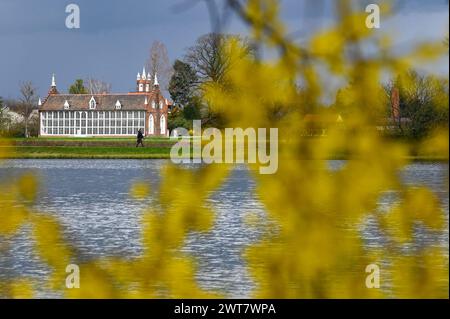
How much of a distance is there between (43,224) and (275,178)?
54cm

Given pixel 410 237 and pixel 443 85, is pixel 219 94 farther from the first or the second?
pixel 410 237

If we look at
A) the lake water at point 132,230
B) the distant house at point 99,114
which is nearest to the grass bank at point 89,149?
the distant house at point 99,114

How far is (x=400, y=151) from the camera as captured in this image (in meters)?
1.41

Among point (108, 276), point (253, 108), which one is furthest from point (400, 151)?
point (108, 276)

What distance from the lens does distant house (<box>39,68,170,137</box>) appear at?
66.2 m

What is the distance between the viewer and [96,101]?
6769cm

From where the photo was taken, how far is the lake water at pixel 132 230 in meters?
3.18

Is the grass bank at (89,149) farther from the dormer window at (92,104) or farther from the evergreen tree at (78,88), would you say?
→ the evergreen tree at (78,88)

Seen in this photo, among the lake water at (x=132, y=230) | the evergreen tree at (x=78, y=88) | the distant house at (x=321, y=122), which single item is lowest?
the lake water at (x=132, y=230)

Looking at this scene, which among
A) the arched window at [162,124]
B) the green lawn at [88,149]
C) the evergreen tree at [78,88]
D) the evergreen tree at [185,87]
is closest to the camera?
the evergreen tree at [185,87]

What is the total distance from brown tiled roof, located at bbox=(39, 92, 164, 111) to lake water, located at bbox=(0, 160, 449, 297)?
40.5m

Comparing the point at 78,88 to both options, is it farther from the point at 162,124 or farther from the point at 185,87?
the point at 185,87

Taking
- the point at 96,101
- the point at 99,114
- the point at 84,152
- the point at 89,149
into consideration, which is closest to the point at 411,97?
the point at 84,152

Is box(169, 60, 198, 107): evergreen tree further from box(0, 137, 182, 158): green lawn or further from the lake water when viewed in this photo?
box(0, 137, 182, 158): green lawn
